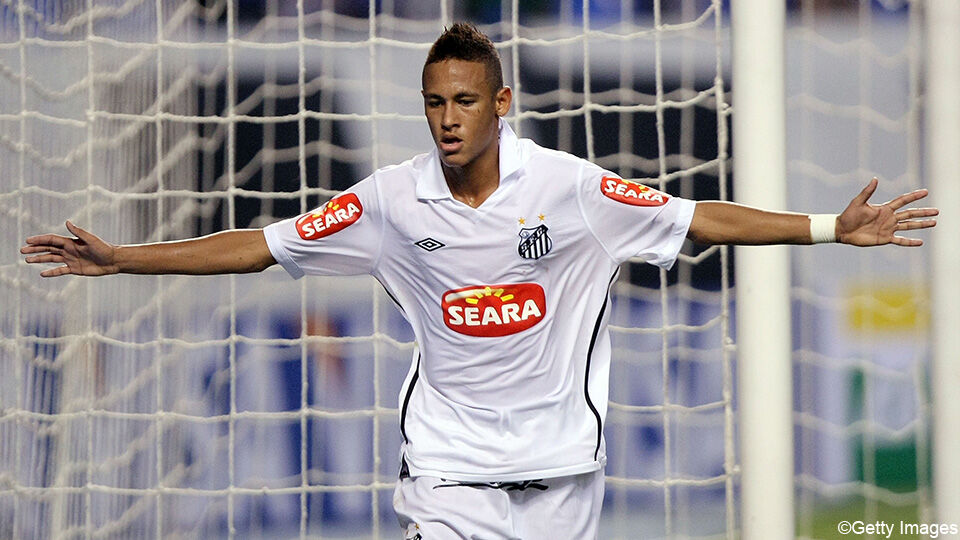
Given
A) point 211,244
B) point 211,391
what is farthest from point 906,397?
point 211,244

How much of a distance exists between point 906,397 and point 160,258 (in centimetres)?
588

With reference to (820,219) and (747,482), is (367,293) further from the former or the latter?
(820,219)

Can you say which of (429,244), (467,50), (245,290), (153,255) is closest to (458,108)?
(467,50)

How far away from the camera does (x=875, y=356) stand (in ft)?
22.3

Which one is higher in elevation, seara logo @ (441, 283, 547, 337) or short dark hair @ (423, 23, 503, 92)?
short dark hair @ (423, 23, 503, 92)

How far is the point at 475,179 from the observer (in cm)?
281

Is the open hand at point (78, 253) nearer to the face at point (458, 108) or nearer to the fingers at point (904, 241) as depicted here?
the face at point (458, 108)

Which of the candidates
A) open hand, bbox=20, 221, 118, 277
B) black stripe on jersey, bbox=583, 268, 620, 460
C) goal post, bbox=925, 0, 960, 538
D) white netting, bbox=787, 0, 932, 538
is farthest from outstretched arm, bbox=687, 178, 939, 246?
white netting, bbox=787, 0, 932, 538

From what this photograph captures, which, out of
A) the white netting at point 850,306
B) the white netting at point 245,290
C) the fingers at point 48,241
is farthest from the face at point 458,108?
the white netting at point 850,306

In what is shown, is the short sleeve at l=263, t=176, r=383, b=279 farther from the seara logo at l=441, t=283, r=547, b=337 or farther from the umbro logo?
the seara logo at l=441, t=283, r=547, b=337

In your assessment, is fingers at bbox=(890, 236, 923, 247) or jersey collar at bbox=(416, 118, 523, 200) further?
jersey collar at bbox=(416, 118, 523, 200)

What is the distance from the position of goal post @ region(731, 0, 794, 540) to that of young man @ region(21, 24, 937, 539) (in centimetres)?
76

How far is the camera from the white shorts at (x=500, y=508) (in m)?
2.74

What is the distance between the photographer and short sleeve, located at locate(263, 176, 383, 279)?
9.46 ft
